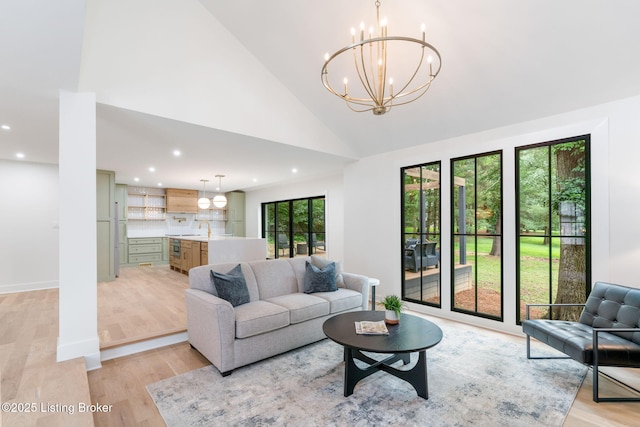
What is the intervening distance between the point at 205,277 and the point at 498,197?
377cm

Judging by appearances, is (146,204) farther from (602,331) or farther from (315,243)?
(602,331)

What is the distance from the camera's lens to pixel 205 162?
18.8 feet

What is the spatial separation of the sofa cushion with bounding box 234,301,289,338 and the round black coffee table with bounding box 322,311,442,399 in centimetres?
54

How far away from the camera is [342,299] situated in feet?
12.4

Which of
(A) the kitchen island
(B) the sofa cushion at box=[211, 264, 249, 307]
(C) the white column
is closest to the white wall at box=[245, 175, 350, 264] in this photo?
(A) the kitchen island

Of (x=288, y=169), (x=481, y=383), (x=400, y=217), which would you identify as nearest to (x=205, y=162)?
(x=288, y=169)

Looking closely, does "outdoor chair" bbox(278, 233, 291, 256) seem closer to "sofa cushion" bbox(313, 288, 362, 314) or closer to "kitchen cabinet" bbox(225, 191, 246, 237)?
"kitchen cabinet" bbox(225, 191, 246, 237)

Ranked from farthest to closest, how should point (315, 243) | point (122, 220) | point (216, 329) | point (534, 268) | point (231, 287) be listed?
point (122, 220) < point (315, 243) < point (534, 268) < point (231, 287) < point (216, 329)

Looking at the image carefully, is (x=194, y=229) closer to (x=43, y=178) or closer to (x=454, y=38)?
(x=43, y=178)

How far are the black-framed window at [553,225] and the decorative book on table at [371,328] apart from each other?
7.08 ft

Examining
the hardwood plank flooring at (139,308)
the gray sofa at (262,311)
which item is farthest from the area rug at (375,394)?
the hardwood plank flooring at (139,308)

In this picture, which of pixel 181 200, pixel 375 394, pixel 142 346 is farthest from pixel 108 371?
pixel 181 200

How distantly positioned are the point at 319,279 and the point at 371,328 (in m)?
1.41

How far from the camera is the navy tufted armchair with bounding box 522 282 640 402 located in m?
2.37
